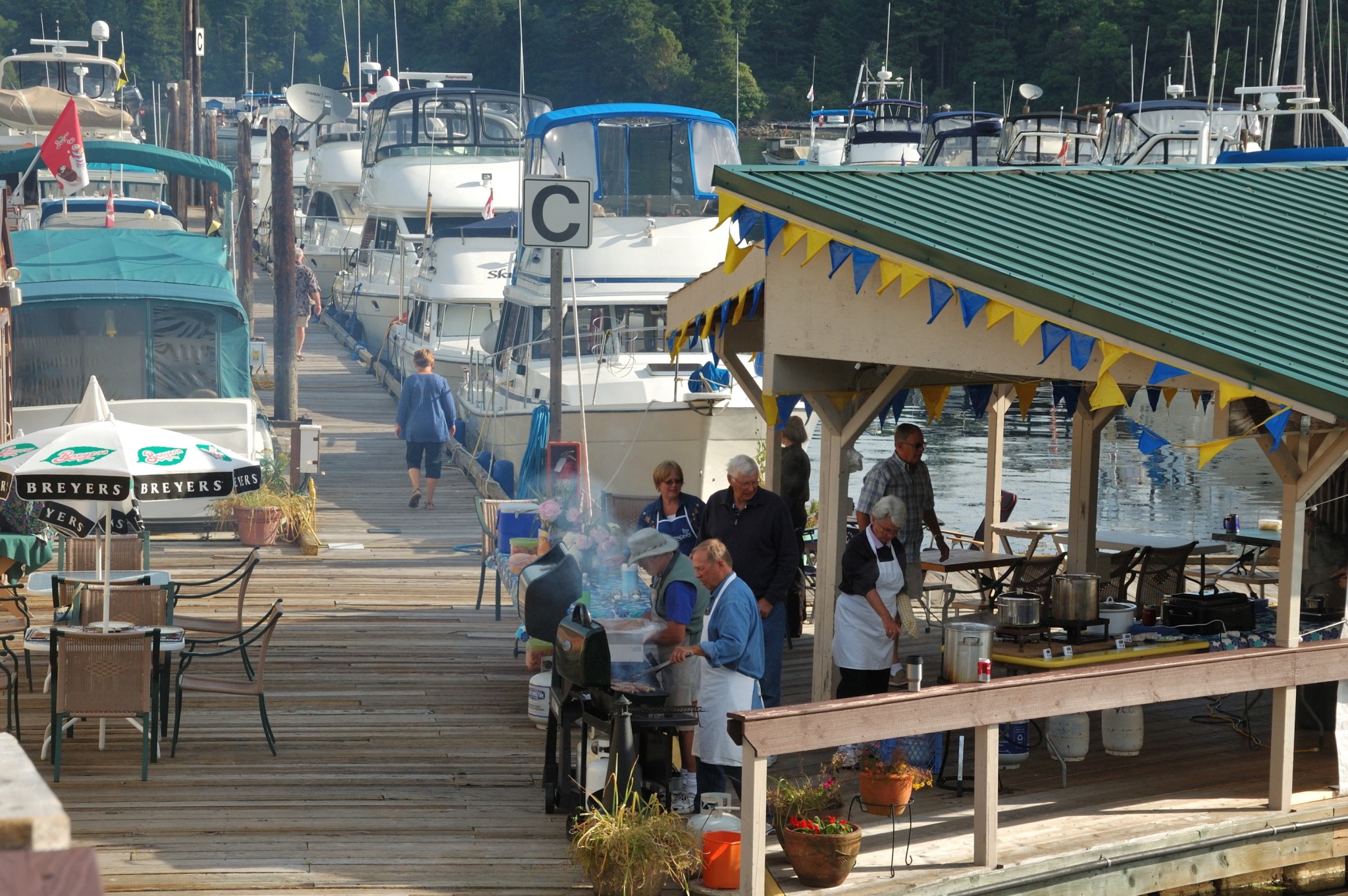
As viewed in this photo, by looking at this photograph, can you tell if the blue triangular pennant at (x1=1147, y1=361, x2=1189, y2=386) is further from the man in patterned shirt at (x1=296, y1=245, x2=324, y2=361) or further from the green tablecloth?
the man in patterned shirt at (x1=296, y1=245, x2=324, y2=361)

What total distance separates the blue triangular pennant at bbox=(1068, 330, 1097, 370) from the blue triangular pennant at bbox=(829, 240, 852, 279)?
1.41 m

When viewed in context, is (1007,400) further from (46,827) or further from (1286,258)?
(46,827)

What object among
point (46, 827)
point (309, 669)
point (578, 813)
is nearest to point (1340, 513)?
point (578, 813)

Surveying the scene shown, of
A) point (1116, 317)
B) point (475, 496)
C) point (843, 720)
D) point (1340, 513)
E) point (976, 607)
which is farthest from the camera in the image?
point (475, 496)

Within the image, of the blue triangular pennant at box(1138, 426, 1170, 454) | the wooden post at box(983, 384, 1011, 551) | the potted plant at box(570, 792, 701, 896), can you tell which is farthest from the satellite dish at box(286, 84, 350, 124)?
the potted plant at box(570, 792, 701, 896)

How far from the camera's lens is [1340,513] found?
1058 cm

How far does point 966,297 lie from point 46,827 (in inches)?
240

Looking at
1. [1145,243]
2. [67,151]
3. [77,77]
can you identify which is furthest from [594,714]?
[77,77]

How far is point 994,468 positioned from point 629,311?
19.7ft

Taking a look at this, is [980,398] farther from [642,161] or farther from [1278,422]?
[642,161]

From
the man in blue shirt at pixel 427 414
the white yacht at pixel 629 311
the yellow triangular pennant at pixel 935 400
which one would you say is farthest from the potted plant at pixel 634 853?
the man in blue shirt at pixel 427 414

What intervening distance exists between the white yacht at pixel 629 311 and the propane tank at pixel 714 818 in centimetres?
1000

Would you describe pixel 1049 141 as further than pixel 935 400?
Yes

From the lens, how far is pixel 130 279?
17.4m
